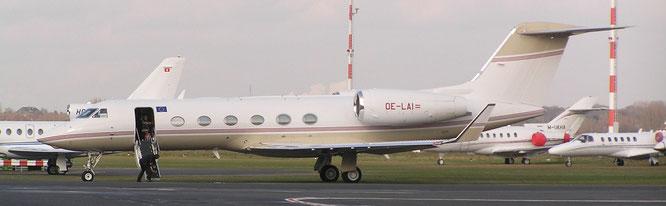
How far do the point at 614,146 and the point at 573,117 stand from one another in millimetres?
7634

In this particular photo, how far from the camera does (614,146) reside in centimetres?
5528

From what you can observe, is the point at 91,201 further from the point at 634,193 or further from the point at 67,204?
the point at 634,193

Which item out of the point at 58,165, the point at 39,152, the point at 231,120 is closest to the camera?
the point at 231,120

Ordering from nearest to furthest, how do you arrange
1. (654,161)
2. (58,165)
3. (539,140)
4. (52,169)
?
(58,165) < (52,169) < (654,161) < (539,140)

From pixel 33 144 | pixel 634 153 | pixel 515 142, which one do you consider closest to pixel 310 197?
Answer: pixel 33 144

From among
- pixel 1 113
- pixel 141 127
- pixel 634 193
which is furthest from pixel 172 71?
pixel 1 113

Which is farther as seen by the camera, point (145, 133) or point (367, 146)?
point (145, 133)

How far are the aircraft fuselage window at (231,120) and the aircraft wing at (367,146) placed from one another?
95 cm

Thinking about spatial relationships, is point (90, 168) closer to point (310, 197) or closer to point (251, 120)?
point (251, 120)

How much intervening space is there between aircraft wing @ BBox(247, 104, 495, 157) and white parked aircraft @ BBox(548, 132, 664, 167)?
2894 centimetres

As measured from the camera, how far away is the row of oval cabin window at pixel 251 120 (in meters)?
28.3

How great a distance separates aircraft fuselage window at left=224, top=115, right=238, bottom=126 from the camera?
2856cm

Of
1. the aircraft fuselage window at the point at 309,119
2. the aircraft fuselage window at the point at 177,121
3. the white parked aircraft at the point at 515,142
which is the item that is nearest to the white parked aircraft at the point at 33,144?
the aircraft fuselage window at the point at 177,121

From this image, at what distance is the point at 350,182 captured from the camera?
2819 cm
